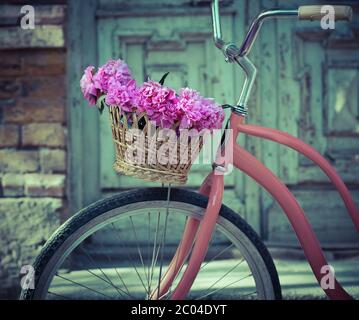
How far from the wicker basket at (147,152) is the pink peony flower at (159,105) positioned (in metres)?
0.02

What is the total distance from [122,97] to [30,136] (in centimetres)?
184

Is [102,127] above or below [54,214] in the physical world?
above

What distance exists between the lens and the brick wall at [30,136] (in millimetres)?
3908

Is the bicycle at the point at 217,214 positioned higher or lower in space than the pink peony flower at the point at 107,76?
lower

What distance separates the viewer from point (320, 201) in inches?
167

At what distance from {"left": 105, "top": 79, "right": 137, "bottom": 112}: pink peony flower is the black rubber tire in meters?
0.29

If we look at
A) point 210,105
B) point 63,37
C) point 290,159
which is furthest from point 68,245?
point 290,159

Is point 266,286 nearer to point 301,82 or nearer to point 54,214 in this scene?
point 54,214

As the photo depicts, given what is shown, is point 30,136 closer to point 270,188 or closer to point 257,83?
point 257,83

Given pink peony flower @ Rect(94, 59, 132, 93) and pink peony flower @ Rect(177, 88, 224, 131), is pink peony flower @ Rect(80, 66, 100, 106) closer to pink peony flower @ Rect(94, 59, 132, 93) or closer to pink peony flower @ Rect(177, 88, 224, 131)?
pink peony flower @ Rect(94, 59, 132, 93)

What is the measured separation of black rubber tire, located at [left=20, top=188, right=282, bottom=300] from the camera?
2289 mm

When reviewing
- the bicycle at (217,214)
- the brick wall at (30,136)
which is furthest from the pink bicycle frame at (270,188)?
the brick wall at (30,136)

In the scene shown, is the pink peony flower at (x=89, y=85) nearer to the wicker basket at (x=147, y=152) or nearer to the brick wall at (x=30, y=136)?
the wicker basket at (x=147, y=152)

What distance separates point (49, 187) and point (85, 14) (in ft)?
3.57
